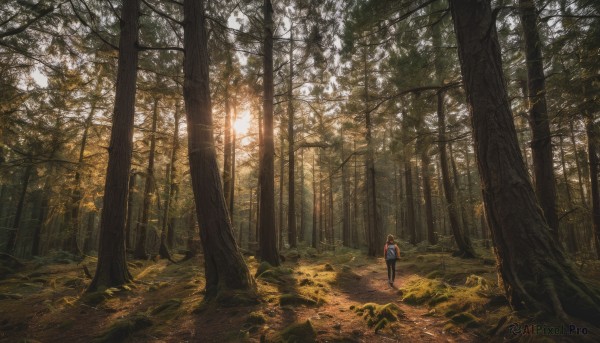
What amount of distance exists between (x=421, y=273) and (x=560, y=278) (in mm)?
6867

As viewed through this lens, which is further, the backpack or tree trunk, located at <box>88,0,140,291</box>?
the backpack

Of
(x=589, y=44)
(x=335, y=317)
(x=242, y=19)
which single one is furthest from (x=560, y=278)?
(x=242, y=19)

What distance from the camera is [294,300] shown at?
19.6 ft

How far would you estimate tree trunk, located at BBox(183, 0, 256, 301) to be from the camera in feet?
20.1

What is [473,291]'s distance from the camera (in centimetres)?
545

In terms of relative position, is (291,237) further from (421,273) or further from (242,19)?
(242,19)

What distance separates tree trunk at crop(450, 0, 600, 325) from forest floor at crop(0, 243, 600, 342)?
0.36 m

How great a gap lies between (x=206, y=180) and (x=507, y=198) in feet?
18.4

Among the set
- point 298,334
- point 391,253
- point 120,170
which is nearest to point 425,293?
point 391,253

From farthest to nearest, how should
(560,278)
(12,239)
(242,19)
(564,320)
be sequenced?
(12,239) → (242,19) → (560,278) → (564,320)

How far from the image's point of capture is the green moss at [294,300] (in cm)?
582

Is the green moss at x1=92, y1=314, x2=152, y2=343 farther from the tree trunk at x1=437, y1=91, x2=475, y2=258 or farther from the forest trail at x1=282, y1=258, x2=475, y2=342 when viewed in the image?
the tree trunk at x1=437, y1=91, x2=475, y2=258

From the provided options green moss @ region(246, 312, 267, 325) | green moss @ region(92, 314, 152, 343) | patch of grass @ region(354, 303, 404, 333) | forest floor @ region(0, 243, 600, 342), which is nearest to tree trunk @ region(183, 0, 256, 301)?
forest floor @ region(0, 243, 600, 342)

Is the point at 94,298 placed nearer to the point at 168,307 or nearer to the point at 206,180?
the point at 168,307
